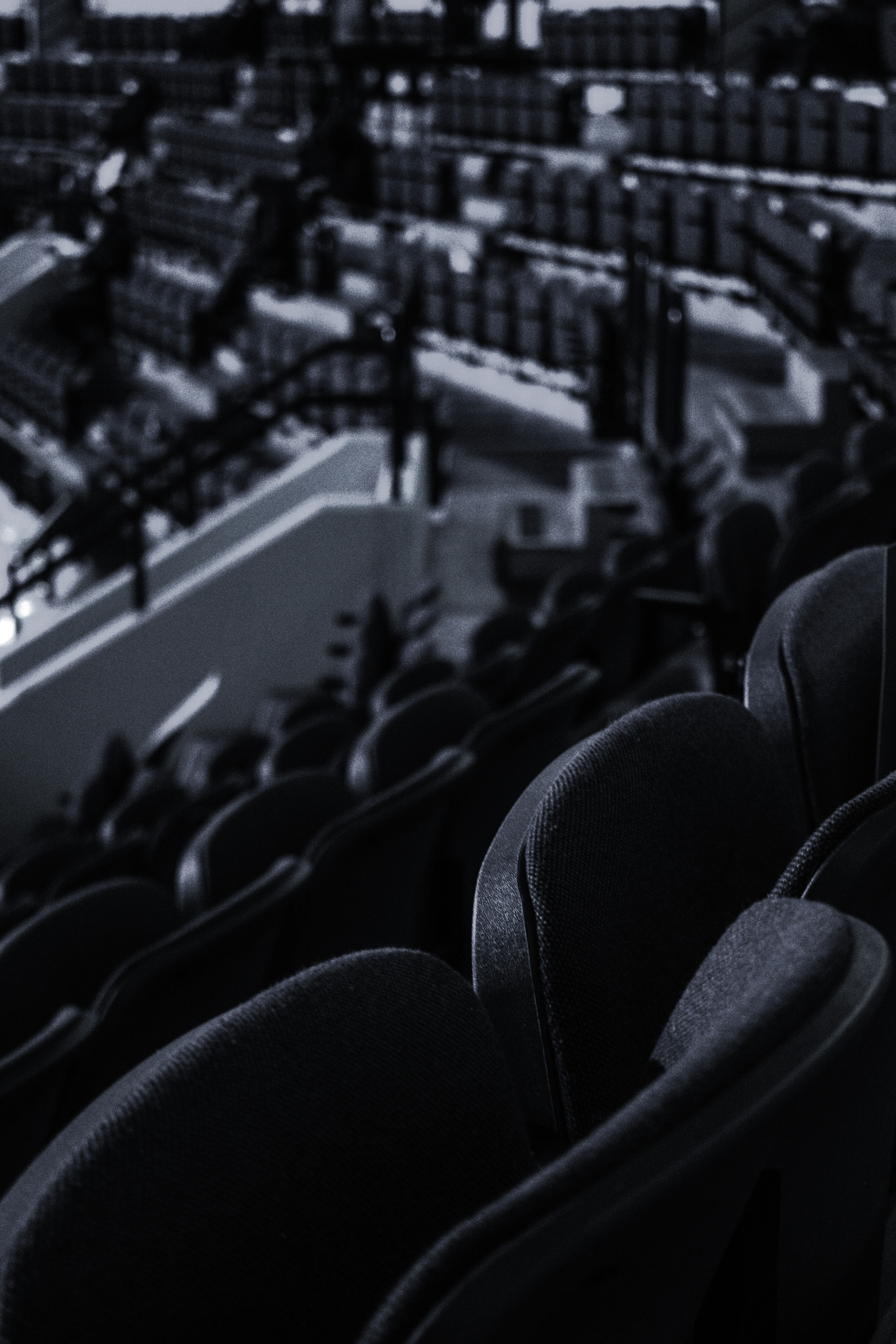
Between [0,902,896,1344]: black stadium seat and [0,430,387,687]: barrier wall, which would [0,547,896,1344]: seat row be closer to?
[0,902,896,1344]: black stadium seat

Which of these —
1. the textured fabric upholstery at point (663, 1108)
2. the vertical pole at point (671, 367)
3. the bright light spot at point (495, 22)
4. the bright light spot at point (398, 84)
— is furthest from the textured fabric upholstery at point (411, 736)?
the bright light spot at point (495, 22)

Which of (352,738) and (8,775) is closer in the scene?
(352,738)

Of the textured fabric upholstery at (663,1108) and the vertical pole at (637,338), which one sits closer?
the textured fabric upholstery at (663,1108)

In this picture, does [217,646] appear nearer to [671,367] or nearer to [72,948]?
[671,367]

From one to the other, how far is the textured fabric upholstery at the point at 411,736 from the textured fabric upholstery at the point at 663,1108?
33.1 inches

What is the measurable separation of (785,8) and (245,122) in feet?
10.2

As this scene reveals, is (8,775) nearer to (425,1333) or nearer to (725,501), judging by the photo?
(725,501)

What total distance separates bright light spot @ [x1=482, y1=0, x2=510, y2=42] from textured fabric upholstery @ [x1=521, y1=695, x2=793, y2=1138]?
7.75 metres

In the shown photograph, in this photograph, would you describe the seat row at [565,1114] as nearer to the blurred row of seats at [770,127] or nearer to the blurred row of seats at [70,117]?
the blurred row of seats at [770,127]

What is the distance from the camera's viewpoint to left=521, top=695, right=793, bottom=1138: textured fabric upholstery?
44cm

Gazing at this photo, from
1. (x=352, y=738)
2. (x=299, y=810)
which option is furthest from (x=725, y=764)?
(x=352, y=738)

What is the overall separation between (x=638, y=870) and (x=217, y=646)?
2664 millimetres

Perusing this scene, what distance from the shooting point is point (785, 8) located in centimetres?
590

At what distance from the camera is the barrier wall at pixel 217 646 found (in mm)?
3055
